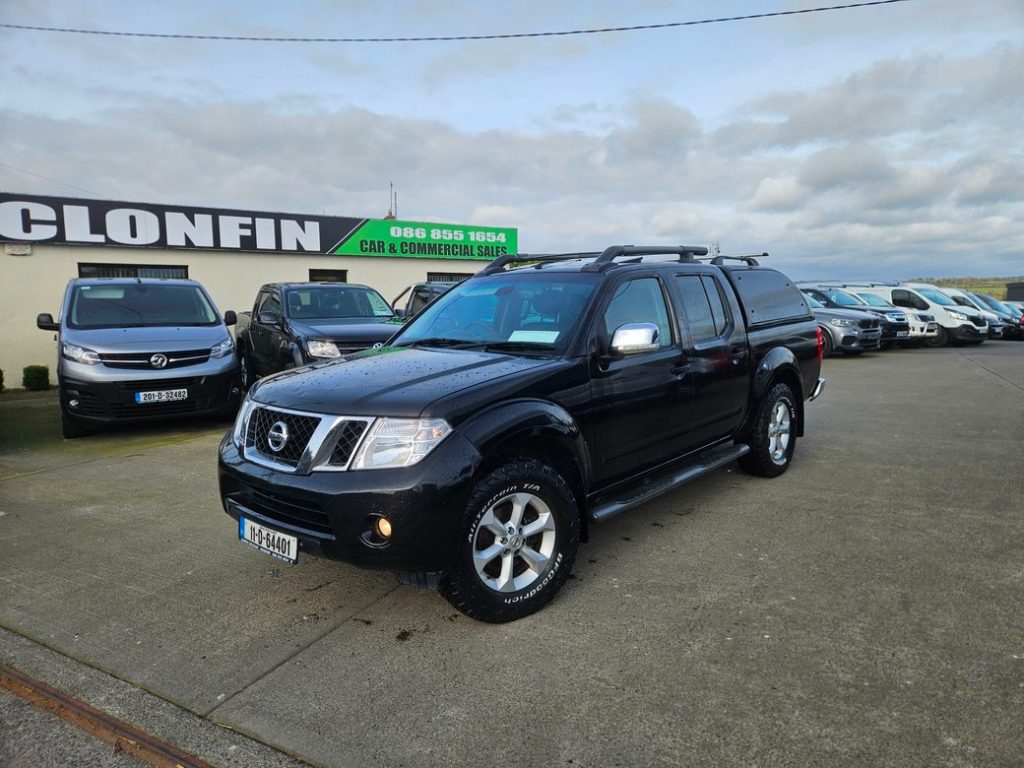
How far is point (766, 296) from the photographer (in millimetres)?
5863

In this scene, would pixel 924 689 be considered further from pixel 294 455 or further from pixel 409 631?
pixel 294 455

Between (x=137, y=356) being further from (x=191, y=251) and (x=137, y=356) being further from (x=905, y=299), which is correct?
(x=905, y=299)

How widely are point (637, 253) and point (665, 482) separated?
155cm

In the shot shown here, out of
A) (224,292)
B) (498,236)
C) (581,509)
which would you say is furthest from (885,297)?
(581,509)

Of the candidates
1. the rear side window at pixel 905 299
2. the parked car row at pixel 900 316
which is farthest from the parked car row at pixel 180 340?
the rear side window at pixel 905 299

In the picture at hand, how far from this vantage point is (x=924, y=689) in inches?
105

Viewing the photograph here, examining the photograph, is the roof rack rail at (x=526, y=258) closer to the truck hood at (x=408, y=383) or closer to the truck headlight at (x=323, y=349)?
the truck hood at (x=408, y=383)

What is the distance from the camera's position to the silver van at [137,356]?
727 centimetres

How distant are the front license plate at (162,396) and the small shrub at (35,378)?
7029mm

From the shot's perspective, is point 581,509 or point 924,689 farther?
point 581,509

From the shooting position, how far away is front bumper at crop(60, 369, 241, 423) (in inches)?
284

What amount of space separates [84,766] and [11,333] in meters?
13.7

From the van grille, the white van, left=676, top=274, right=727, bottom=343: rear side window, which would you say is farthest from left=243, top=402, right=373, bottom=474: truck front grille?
the white van

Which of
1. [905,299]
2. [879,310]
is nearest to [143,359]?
[879,310]
